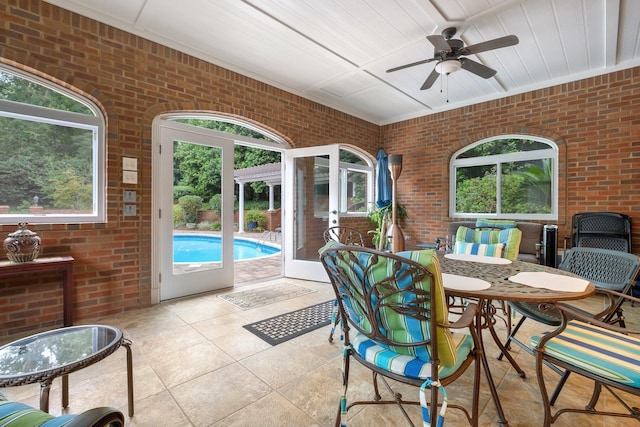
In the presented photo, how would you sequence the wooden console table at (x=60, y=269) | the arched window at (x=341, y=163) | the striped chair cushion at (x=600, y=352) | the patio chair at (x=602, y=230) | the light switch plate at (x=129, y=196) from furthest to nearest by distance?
the arched window at (x=341, y=163), the patio chair at (x=602, y=230), the light switch plate at (x=129, y=196), the wooden console table at (x=60, y=269), the striped chair cushion at (x=600, y=352)

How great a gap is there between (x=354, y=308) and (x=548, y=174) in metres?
4.71

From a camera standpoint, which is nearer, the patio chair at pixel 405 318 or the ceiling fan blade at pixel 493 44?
the patio chair at pixel 405 318

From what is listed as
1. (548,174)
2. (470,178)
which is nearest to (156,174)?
(470,178)

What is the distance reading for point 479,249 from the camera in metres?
2.57

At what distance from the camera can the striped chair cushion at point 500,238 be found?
8.12ft

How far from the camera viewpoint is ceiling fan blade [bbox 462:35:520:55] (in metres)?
2.45

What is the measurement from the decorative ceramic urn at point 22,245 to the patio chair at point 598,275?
3.63m

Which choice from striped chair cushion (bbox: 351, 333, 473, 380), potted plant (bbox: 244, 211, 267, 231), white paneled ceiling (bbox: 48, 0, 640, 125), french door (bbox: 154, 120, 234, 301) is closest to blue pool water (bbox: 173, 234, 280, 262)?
french door (bbox: 154, 120, 234, 301)

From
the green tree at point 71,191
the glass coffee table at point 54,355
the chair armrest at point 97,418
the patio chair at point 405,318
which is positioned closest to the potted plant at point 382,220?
the patio chair at point 405,318

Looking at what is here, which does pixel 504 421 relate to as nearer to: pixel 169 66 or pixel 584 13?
pixel 584 13

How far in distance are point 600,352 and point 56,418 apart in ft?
6.97

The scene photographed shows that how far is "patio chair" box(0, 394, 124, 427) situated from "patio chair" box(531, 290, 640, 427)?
1712 millimetres

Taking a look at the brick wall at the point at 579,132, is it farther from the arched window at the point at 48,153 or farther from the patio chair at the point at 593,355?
the arched window at the point at 48,153

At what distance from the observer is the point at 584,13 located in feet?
9.07
